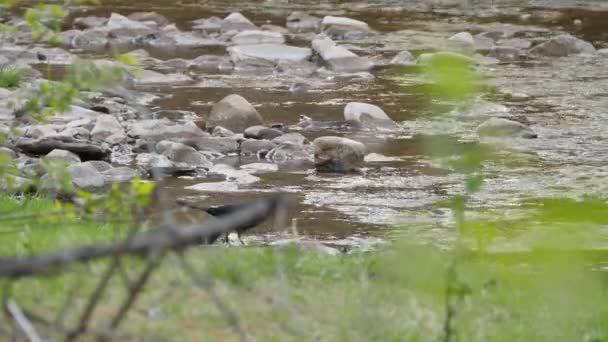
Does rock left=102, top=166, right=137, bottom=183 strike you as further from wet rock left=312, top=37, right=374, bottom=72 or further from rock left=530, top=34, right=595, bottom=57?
rock left=530, top=34, right=595, bottom=57

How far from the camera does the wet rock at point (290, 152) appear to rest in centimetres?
1209

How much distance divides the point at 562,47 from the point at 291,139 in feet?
21.2

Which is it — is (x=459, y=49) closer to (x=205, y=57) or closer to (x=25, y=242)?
(x=25, y=242)

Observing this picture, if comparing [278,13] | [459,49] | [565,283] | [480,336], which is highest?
[459,49]

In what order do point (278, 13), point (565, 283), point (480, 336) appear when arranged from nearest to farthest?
point (565, 283), point (480, 336), point (278, 13)

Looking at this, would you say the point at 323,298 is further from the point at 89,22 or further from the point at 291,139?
the point at 89,22

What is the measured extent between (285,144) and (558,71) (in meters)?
5.45

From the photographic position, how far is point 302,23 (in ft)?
69.3

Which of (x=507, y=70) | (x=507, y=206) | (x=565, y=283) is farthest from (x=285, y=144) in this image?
(x=565, y=283)

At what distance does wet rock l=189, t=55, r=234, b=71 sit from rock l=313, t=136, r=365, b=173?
5.60m

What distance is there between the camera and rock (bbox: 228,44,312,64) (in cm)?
1742

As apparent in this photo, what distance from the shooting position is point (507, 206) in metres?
10.0

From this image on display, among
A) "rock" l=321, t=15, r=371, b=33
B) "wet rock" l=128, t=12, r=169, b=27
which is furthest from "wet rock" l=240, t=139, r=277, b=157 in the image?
"wet rock" l=128, t=12, r=169, b=27

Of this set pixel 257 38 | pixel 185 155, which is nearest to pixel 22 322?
pixel 185 155
